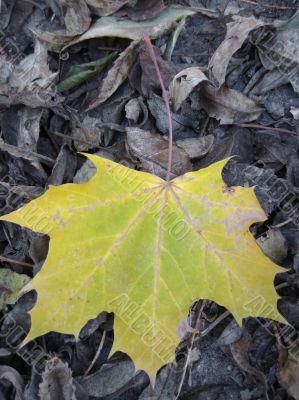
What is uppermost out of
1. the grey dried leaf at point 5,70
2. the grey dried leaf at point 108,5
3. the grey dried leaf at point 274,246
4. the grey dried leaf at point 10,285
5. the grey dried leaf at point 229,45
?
the grey dried leaf at point 108,5

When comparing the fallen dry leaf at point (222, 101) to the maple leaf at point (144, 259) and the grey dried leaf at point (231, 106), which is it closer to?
the grey dried leaf at point (231, 106)

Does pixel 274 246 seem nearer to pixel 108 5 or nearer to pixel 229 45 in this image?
pixel 229 45

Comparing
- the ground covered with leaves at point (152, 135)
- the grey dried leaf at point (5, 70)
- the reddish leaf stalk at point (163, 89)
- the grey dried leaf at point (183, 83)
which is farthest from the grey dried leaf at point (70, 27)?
the grey dried leaf at point (183, 83)

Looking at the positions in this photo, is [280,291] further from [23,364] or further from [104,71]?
[104,71]

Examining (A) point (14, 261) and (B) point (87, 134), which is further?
(B) point (87, 134)

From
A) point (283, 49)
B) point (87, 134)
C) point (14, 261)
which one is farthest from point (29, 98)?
point (283, 49)

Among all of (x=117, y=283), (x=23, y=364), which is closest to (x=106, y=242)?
(x=117, y=283)

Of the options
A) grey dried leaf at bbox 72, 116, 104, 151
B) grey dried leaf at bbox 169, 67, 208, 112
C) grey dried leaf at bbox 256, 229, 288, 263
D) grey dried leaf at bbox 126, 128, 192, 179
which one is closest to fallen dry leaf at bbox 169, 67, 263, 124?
grey dried leaf at bbox 169, 67, 208, 112
